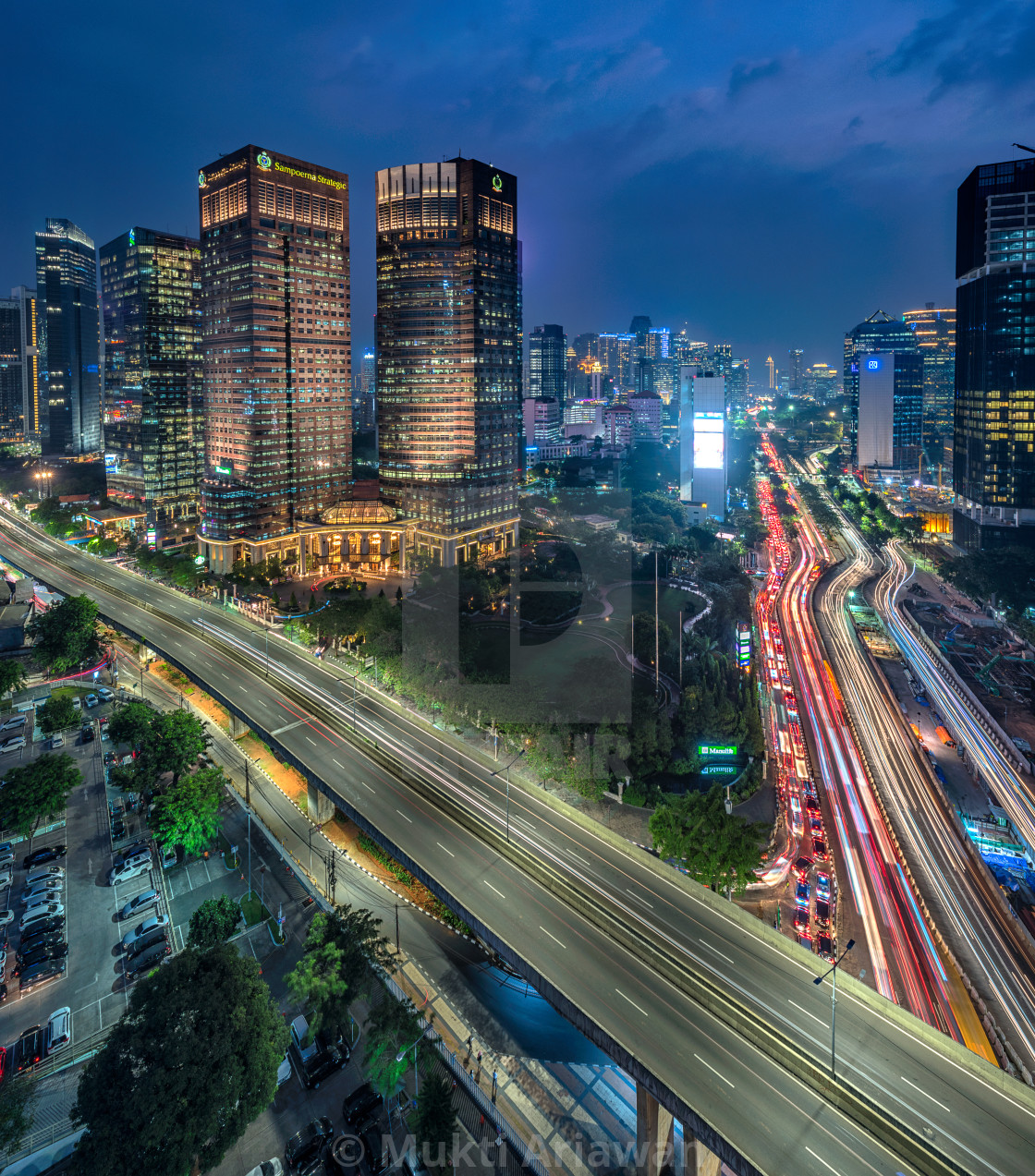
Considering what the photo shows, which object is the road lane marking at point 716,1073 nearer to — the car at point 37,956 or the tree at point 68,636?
the car at point 37,956

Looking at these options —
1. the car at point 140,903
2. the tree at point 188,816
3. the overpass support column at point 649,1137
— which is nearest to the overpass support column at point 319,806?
the tree at point 188,816

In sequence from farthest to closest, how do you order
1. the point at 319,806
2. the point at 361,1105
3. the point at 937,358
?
the point at 937,358 < the point at 319,806 < the point at 361,1105

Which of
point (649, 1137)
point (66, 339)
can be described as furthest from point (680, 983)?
point (66, 339)

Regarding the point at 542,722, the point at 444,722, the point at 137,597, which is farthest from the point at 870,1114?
the point at 137,597

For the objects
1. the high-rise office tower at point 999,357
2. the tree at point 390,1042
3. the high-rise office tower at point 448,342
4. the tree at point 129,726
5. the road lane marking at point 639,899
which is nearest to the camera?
the tree at point 390,1042

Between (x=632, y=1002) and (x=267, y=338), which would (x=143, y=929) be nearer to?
(x=632, y=1002)

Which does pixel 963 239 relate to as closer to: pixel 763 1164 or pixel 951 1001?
pixel 951 1001

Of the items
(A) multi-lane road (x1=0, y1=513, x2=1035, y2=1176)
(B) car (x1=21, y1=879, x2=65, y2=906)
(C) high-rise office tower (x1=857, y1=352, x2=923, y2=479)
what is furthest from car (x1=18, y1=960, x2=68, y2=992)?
(C) high-rise office tower (x1=857, y1=352, x2=923, y2=479)

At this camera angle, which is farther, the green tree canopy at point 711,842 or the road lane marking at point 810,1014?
the green tree canopy at point 711,842
